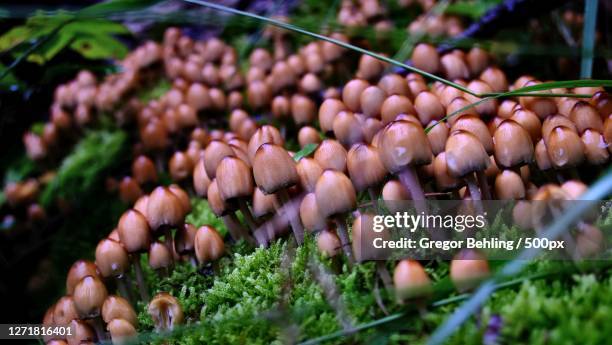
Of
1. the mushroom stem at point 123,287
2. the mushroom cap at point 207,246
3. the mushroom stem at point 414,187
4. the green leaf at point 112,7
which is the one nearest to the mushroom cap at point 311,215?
the mushroom stem at point 414,187

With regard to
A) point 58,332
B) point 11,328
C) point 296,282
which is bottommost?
point 11,328

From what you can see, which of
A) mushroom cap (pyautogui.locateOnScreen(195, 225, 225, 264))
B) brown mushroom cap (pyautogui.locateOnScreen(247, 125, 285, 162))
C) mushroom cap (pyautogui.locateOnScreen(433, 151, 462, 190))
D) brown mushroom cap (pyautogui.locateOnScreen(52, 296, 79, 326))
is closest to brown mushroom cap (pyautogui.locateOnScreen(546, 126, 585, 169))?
mushroom cap (pyautogui.locateOnScreen(433, 151, 462, 190))

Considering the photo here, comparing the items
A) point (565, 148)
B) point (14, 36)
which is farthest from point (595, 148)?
point (14, 36)

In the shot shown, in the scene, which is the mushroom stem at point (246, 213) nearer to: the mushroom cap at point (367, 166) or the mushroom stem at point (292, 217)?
the mushroom stem at point (292, 217)

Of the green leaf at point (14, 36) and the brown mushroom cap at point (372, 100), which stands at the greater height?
the green leaf at point (14, 36)

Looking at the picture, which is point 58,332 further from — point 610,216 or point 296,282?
point 610,216

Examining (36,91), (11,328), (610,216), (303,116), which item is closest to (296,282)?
(610,216)
